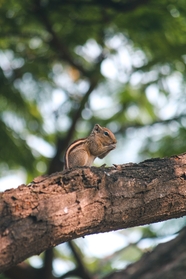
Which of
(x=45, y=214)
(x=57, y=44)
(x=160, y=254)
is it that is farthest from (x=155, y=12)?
(x=45, y=214)

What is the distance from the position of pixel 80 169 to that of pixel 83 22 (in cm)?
390

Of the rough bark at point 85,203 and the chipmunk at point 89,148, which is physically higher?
the chipmunk at point 89,148

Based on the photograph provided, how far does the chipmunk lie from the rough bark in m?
1.17

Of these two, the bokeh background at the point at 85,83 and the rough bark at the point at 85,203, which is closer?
the rough bark at the point at 85,203

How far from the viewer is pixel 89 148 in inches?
217

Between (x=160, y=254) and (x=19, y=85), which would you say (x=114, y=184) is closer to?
(x=160, y=254)

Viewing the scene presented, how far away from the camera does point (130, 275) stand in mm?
6941

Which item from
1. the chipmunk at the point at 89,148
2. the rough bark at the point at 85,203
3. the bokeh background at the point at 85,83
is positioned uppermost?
the bokeh background at the point at 85,83

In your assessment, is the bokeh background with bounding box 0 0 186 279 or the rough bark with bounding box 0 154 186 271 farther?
the bokeh background with bounding box 0 0 186 279

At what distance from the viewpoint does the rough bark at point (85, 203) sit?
3.24 metres

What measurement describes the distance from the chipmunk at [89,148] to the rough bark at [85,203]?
1.17 metres

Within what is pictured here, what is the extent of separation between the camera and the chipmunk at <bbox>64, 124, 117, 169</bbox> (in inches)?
209

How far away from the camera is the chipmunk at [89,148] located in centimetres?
530

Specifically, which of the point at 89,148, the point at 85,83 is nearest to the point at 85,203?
the point at 89,148
